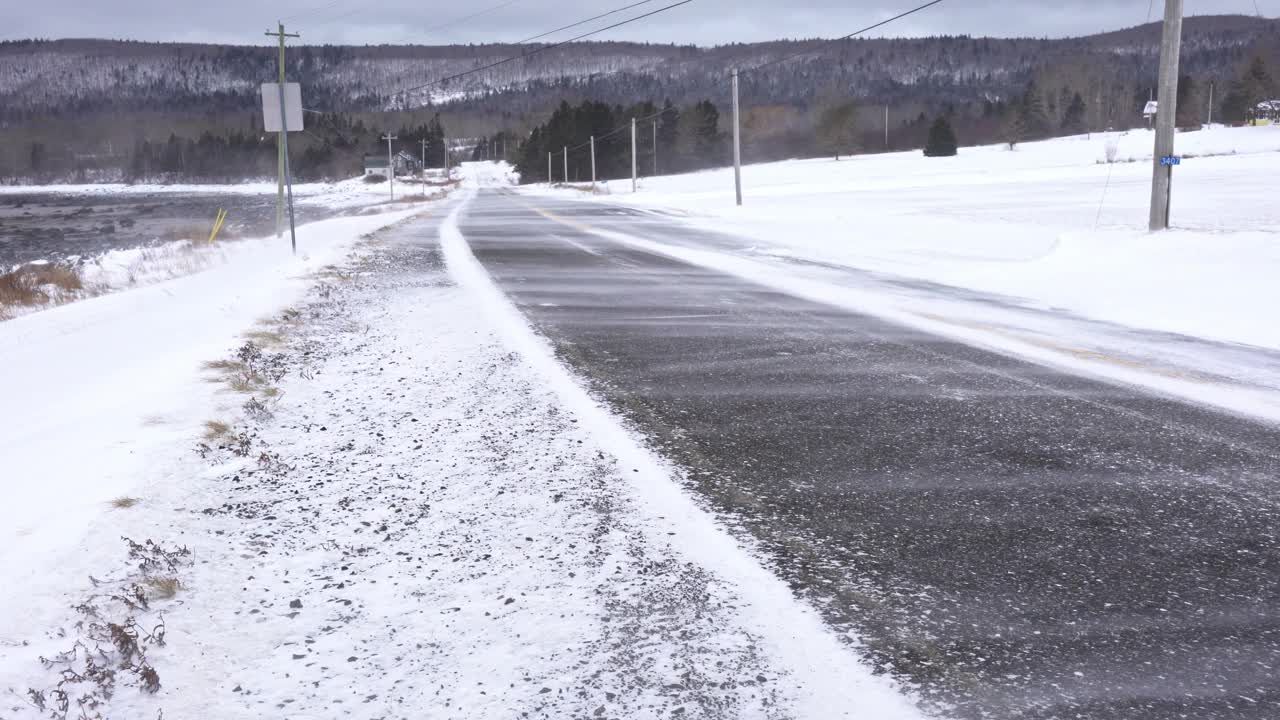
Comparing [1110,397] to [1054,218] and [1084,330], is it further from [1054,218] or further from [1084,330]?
[1054,218]

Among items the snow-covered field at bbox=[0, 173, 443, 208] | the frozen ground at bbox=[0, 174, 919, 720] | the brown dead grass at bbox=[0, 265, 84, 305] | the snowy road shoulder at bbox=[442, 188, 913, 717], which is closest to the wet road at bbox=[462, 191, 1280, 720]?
the snowy road shoulder at bbox=[442, 188, 913, 717]

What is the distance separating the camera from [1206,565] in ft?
10.9

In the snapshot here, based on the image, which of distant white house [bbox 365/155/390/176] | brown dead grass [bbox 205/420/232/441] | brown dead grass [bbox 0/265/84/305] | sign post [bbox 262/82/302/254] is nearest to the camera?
brown dead grass [bbox 205/420/232/441]

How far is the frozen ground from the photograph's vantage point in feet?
8.36

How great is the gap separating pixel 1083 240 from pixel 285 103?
17.0 metres

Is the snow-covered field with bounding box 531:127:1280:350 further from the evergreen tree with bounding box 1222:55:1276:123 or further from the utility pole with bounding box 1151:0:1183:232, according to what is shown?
the evergreen tree with bounding box 1222:55:1276:123

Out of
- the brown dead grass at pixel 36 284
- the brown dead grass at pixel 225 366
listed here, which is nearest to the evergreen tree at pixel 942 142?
the brown dead grass at pixel 36 284

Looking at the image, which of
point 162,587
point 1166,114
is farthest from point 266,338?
point 1166,114

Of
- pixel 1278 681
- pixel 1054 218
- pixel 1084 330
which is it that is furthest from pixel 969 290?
pixel 1054 218

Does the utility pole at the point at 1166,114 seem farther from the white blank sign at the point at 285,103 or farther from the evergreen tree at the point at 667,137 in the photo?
the evergreen tree at the point at 667,137

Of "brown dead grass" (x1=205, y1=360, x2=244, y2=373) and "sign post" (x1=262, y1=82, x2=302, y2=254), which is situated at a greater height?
"sign post" (x1=262, y1=82, x2=302, y2=254)

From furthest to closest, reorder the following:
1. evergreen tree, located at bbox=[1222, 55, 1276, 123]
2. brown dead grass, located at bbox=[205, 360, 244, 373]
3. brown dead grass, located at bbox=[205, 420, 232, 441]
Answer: evergreen tree, located at bbox=[1222, 55, 1276, 123] → brown dead grass, located at bbox=[205, 360, 244, 373] → brown dead grass, located at bbox=[205, 420, 232, 441]

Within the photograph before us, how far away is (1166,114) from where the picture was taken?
50.8 feet

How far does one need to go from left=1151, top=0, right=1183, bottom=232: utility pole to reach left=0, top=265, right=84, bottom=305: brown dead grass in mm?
19897
